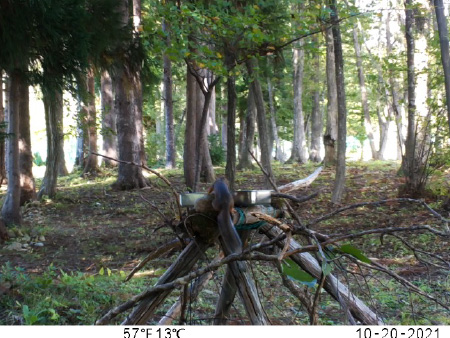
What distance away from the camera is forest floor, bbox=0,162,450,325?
4.47 meters

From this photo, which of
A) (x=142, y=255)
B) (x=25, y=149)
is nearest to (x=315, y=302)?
(x=142, y=255)

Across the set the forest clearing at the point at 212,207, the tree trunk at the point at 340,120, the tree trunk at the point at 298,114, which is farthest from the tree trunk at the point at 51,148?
the tree trunk at the point at 298,114

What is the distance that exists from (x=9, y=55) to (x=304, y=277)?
682cm

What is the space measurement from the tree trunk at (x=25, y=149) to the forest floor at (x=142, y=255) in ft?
1.36

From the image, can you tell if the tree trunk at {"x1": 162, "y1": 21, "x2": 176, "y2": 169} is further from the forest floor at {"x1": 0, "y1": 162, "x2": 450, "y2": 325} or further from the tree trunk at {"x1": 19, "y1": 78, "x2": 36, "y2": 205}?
the tree trunk at {"x1": 19, "y1": 78, "x2": 36, "y2": 205}

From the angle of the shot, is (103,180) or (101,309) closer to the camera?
(101,309)

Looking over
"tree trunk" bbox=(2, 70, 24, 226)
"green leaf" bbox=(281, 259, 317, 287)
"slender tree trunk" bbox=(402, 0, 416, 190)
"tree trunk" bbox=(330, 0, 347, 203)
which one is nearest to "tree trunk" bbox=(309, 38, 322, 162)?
"slender tree trunk" bbox=(402, 0, 416, 190)

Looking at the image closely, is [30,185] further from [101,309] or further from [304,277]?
[304,277]

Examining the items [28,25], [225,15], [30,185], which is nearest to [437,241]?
[225,15]

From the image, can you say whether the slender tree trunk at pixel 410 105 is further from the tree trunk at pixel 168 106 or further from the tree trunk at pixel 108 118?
the tree trunk at pixel 108 118

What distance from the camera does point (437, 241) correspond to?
788cm

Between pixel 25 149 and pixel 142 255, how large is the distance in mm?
5228

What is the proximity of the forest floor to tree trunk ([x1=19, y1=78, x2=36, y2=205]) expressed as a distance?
0.41 m

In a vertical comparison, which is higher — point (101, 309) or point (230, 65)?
point (230, 65)
